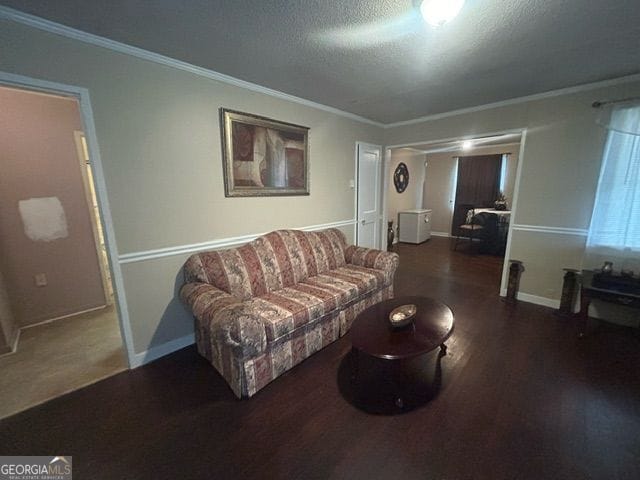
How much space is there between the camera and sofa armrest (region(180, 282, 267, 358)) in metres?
1.52

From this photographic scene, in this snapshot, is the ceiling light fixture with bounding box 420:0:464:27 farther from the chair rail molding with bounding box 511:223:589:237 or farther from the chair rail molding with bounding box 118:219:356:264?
the chair rail molding with bounding box 511:223:589:237

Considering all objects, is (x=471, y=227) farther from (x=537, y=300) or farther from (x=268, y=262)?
(x=268, y=262)

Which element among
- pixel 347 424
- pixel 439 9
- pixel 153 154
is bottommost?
pixel 347 424

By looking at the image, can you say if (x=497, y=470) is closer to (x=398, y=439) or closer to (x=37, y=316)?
(x=398, y=439)

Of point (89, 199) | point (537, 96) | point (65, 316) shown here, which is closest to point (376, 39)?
point (537, 96)

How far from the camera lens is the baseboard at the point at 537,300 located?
9.73 ft

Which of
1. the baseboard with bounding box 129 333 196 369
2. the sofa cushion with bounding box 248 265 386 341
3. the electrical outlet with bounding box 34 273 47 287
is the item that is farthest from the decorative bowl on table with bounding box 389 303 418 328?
the electrical outlet with bounding box 34 273 47 287

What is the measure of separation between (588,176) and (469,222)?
3.47 m

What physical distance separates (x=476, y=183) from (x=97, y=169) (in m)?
7.35

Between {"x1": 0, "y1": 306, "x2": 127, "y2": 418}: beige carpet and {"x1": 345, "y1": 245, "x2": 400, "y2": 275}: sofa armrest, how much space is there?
2380 millimetres

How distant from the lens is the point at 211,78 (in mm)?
2211

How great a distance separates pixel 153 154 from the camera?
6.48 feet

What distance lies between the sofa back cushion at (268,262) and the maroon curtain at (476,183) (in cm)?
503

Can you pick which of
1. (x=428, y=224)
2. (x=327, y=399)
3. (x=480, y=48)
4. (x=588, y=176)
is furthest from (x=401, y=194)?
(x=327, y=399)
